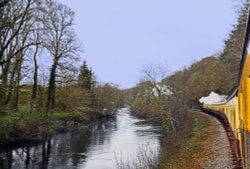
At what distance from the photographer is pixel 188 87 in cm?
6769

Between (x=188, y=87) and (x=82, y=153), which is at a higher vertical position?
(x=188, y=87)

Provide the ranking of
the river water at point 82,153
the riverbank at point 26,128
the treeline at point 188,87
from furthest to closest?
the treeline at point 188,87 < the riverbank at point 26,128 < the river water at point 82,153

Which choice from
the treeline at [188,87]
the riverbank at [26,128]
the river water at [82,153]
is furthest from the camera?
the treeline at [188,87]

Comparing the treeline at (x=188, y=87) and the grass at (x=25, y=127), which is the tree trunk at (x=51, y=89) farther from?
the treeline at (x=188, y=87)

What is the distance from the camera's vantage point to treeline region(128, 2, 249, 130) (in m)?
33.4

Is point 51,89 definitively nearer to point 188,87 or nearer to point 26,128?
point 26,128

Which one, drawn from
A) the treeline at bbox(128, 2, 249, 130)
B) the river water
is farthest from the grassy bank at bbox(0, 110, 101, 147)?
the treeline at bbox(128, 2, 249, 130)

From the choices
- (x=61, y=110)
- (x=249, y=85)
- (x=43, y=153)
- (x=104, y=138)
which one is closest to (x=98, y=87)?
(x=61, y=110)

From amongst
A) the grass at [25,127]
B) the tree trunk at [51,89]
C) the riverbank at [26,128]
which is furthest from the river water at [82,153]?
the tree trunk at [51,89]

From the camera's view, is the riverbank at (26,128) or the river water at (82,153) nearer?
the river water at (82,153)

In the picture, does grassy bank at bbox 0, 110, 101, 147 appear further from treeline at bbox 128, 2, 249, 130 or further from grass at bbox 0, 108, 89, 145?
treeline at bbox 128, 2, 249, 130

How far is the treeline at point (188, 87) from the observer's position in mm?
33438

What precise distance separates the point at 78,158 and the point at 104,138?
374 inches

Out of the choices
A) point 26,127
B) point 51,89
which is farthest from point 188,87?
Result: point 26,127
